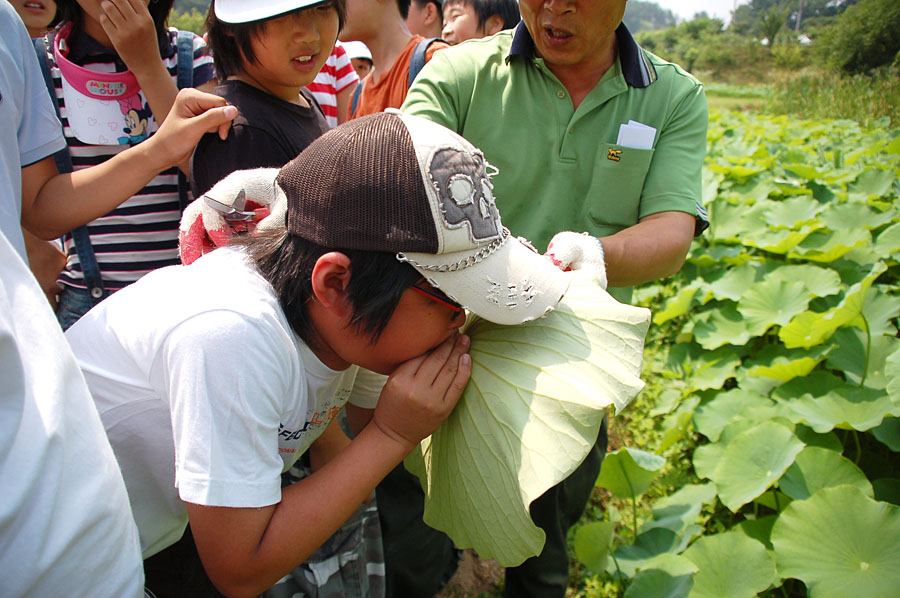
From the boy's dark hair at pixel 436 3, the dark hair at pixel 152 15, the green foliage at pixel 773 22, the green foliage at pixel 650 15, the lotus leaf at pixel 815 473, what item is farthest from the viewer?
the green foliage at pixel 650 15

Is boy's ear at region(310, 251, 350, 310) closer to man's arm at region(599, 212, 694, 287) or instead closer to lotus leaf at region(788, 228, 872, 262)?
man's arm at region(599, 212, 694, 287)

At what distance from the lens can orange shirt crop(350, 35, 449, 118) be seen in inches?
98.3

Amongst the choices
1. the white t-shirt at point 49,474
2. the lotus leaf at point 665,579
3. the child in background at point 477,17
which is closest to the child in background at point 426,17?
the child in background at point 477,17

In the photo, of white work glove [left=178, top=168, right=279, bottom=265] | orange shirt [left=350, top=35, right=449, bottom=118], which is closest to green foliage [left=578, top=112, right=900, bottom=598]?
white work glove [left=178, top=168, right=279, bottom=265]

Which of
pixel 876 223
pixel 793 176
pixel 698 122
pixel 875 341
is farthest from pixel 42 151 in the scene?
pixel 793 176

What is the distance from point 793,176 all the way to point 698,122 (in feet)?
12.6

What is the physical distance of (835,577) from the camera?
5.57 ft

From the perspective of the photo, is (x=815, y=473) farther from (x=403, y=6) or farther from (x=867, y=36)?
(x=867, y=36)

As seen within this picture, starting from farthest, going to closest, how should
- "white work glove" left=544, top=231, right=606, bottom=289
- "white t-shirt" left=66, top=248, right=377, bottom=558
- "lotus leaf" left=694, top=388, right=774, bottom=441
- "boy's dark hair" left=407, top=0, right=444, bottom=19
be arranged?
"boy's dark hair" left=407, top=0, right=444, bottom=19 < "lotus leaf" left=694, top=388, right=774, bottom=441 < "white work glove" left=544, top=231, right=606, bottom=289 < "white t-shirt" left=66, top=248, right=377, bottom=558

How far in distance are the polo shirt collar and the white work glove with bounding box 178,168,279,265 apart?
87 cm

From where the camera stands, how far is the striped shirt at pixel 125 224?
5.51 feet

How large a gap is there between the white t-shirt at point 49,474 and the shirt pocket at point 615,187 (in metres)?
1.40

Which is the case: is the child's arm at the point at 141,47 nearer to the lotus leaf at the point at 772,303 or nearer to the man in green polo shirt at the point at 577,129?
the man in green polo shirt at the point at 577,129

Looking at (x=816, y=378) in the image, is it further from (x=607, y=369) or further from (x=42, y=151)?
(x=42, y=151)
